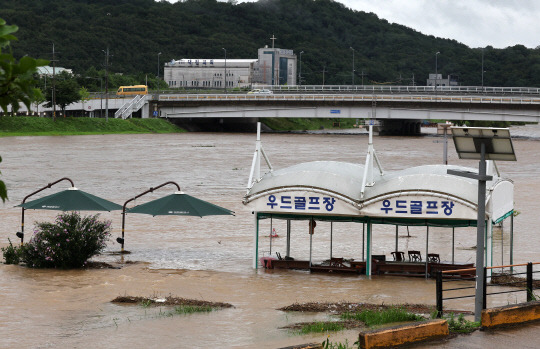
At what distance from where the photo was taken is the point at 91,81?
5266 inches

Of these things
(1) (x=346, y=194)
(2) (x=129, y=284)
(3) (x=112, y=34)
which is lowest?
(2) (x=129, y=284)

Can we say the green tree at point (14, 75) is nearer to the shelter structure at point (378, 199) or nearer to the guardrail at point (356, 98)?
the shelter structure at point (378, 199)

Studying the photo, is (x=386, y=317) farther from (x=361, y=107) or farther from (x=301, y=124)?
(x=301, y=124)

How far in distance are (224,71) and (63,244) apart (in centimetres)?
14612

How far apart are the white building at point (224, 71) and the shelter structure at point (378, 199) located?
14459 centimetres

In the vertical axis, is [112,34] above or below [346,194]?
above

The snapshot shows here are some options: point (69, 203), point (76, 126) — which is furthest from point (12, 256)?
point (76, 126)

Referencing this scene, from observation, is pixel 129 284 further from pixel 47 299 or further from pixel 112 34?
pixel 112 34

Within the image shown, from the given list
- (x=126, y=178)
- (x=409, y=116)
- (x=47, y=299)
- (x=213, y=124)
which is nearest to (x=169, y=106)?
(x=213, y=124)

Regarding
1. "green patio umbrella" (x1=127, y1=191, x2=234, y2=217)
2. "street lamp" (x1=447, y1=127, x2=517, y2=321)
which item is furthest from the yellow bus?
"street lamp" (x1=447, y1=127, x2=517, y2=321)

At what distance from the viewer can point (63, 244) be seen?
21047 millimetres

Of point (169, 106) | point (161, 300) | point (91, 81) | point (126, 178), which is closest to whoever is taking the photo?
point (161, 300)

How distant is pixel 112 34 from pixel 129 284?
169220mm

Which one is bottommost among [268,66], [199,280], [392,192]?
[199,280]
